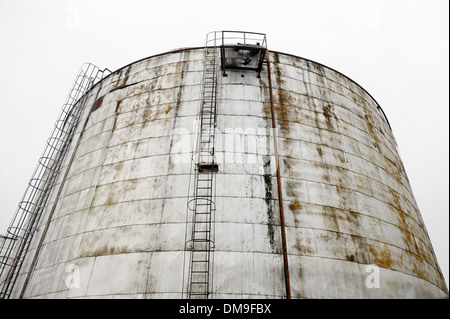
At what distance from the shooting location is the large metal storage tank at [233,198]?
26.3 ft

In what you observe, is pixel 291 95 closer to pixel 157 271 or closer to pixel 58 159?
pixel 157 271

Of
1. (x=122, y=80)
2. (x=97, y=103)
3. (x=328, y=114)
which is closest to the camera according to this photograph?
(x=328, y=114)

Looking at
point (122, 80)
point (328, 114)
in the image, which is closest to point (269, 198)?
point (328, 114)

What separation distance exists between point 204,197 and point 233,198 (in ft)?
2.74

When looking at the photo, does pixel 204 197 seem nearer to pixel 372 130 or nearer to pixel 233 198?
pixel 233 198

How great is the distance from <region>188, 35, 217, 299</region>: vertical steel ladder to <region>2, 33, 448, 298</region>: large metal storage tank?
52 millimetres

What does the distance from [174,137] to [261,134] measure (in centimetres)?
286

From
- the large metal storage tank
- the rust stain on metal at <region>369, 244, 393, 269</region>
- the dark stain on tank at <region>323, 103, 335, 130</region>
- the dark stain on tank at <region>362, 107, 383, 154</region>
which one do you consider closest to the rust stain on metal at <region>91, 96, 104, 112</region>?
the large metal storage tank

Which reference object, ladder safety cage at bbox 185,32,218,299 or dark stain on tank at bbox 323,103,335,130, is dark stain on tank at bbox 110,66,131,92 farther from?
dark stain on tank at bbox 323,103,335,130

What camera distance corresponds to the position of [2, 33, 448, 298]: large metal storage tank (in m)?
8.02

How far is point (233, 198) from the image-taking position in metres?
8.91

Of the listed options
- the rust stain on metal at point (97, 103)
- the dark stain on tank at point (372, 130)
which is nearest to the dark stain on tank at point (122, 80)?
the rust stain on metal at point (97, 103)

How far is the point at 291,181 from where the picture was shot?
9359 mm

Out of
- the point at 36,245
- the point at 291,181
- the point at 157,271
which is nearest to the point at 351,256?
the point at 291,181
